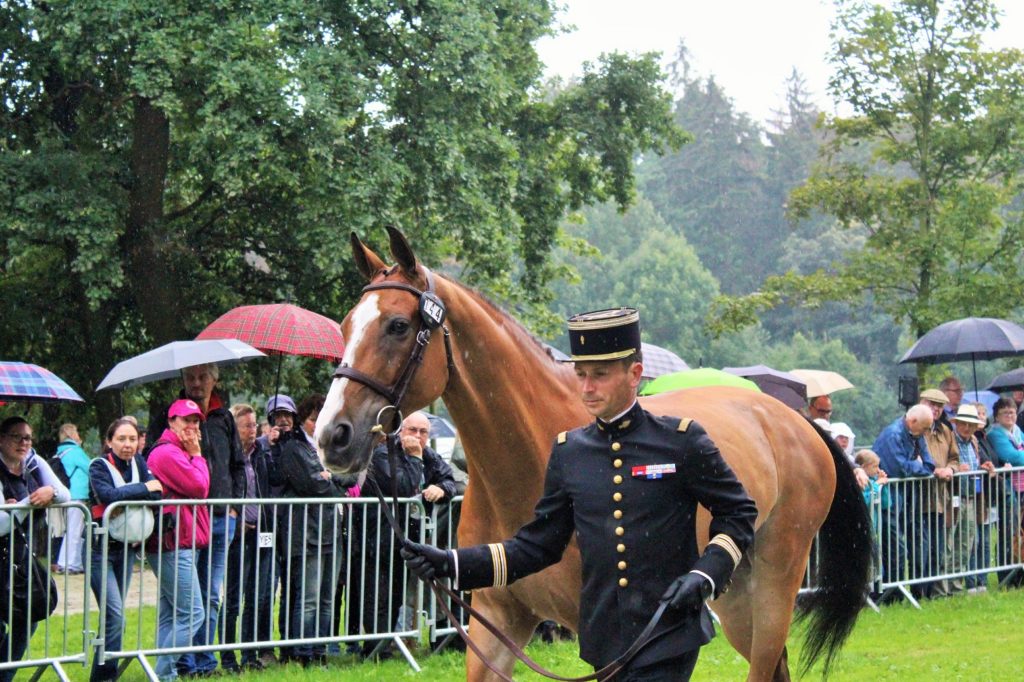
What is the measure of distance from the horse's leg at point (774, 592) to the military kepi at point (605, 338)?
2.64 meters

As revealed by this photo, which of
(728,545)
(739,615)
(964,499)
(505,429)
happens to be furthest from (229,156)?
(728,545)

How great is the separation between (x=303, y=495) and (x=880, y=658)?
444 centimetres

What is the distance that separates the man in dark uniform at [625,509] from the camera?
4.20m

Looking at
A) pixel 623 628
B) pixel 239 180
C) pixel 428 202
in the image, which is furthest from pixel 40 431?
pixel 623 628

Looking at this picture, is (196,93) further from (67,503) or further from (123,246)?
(67,503)

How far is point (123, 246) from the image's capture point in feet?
63.5

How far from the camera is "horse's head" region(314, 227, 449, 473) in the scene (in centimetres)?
475

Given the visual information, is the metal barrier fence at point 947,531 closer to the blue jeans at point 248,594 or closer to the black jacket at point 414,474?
the black jacket at point 414,474

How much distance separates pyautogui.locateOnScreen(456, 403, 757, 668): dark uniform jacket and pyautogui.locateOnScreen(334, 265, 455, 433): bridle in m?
0.82

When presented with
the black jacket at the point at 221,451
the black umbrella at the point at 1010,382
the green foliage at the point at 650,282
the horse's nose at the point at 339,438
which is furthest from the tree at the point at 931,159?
the green foliage at the point at 650,282

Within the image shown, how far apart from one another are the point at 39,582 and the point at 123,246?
A: 1211cm

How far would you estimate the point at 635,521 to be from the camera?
423cm

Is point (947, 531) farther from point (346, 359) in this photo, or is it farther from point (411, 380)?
point (346, 359)

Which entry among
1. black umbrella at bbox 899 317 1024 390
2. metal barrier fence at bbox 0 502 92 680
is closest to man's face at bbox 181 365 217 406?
metal barrier fence at bbox 0 502 92 680
